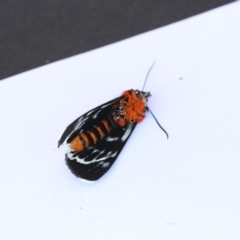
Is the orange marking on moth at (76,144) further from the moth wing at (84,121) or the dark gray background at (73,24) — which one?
the dark gray background at (73,24)

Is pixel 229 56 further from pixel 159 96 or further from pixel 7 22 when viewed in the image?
pixel 7 22

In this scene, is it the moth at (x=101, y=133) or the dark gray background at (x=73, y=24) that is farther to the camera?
the dark gray background at (x=73, y=24)

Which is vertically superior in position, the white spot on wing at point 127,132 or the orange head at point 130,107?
the orange head at point 130,107

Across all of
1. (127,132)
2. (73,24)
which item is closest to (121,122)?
(127,132)

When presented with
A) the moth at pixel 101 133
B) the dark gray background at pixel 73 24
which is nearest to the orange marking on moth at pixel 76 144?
the moth at pixel 101 133

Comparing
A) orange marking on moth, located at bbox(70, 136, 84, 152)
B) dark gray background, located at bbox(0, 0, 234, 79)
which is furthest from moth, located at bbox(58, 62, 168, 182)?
dark gray background, located at bbox(0, 0, 234, 79)

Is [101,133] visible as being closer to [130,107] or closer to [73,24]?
[130,107]
